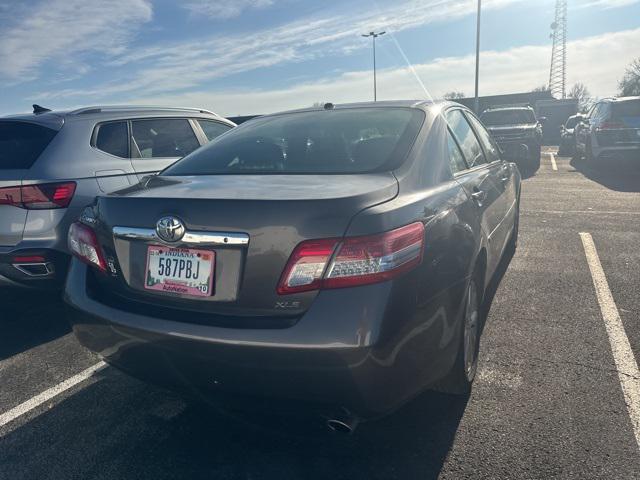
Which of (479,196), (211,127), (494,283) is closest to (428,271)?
(479,196)

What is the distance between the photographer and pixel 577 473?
210 centimetres

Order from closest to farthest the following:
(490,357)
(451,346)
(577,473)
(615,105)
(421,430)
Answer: (577,473), (451,346), (421,430), (490,357), (615,105)

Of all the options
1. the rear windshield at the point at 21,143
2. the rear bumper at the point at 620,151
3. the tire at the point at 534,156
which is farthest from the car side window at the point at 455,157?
the tire at the point at 534,156

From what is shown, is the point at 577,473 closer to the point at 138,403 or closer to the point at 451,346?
the point at 451,346

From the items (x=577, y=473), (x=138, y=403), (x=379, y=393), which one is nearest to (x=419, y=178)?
(x=379, y=393)

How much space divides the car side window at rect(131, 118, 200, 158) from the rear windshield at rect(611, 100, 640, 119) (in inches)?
386

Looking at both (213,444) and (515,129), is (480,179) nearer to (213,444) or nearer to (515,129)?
(213,444)

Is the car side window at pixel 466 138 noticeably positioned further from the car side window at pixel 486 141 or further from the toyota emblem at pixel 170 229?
the toyota emblem at pixel 170 229

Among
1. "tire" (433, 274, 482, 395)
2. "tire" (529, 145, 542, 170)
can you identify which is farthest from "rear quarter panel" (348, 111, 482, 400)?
"tire" (529, 145, 542, 170)

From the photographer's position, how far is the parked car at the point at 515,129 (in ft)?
42.8

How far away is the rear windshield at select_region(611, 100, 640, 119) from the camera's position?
10.9 meters

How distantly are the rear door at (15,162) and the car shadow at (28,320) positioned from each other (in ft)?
1.51

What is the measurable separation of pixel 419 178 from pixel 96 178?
280 centimetres

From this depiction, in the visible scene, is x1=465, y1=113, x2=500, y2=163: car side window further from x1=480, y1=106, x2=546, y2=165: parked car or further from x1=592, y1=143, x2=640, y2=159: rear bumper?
x1=592, y1=143, x2=640, y2=159: rear bumper
